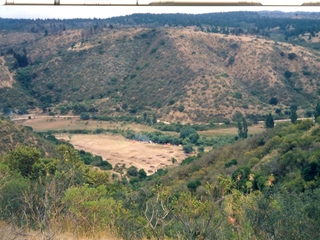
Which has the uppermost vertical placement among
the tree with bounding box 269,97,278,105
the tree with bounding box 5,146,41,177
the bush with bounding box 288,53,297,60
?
the tree with bounding box 5,146,41,177

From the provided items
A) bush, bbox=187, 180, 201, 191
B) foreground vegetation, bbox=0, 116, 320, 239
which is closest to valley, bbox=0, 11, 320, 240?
bush, bbox=187, 180, 201, 191

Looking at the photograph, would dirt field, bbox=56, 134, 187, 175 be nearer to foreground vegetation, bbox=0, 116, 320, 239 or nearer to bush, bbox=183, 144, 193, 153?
bush, bbox=183, 144, 193, 153

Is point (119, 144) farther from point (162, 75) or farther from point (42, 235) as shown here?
point (42, 235)

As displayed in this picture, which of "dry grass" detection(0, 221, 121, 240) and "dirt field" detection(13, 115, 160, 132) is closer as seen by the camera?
"dry grass" detection(0, 221, 121, 240)

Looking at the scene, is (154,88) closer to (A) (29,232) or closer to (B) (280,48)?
(B) (280,48)

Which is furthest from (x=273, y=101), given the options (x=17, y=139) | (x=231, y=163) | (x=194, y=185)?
(x=194, y=185)

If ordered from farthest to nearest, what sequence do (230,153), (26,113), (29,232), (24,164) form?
(26,113) → (230,153) → (24,164) → (29,232)

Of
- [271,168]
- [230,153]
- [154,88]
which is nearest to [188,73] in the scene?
[154,88]
